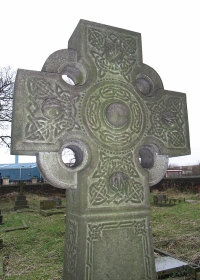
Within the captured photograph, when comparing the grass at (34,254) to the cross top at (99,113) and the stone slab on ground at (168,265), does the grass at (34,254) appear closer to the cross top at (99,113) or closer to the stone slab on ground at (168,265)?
the stone slab on ground at (168,265)

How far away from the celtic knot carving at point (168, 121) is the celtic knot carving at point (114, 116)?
21cm

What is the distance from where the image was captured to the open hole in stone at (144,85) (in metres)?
3.17

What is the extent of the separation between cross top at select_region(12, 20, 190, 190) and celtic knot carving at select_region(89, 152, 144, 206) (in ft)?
0.04

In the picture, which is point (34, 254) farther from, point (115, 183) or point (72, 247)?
point (115, 183)

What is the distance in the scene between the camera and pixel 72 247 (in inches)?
101

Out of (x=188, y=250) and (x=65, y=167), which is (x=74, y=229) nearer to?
(x=65, y=167)

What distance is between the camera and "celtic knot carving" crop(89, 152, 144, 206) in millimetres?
2594

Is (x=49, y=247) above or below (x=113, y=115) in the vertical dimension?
below

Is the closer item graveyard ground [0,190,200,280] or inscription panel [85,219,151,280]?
inscription panel [85,219,151,280]

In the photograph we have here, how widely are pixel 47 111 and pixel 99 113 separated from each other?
21.9 inches

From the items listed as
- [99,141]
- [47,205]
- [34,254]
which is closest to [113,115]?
[99,141]

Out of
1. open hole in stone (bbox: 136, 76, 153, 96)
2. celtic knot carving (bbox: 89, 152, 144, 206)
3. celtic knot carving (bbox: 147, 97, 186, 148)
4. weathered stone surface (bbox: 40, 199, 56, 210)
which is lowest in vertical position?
weathered stone surface (bbox: 40, 199, 56, 210)

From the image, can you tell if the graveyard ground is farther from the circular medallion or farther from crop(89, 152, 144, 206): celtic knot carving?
the circular medallion

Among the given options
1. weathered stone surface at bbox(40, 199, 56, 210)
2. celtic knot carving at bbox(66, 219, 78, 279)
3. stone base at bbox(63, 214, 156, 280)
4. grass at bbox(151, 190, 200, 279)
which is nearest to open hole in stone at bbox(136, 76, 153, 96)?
stone base at bbox(63, 214, 156, 280)
